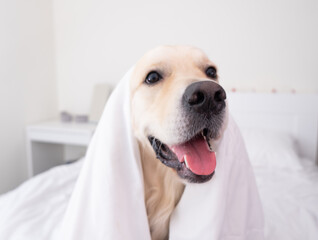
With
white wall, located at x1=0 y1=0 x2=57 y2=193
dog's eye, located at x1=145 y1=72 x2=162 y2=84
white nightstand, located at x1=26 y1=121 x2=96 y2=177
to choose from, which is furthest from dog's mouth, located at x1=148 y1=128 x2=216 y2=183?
white wall, located at x1=0 y1=0 x2=57 y2=193

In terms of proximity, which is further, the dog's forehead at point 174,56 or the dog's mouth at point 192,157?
the dog's forehead at point 174,56

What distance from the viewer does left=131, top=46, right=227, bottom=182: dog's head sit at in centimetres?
65

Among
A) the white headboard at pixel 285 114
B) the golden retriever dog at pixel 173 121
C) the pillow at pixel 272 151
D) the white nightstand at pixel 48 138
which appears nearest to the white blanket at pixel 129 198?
the golden retriever dog at pixel 173 121

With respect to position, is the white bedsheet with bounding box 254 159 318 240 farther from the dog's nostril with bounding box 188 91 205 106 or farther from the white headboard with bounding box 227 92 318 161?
the dog's nostril with bounding box 188 91 205 106

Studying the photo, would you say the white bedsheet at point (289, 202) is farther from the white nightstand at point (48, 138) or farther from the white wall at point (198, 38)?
the white nightstand at point (48, 138)

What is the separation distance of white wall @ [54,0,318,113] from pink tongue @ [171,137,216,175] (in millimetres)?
1729

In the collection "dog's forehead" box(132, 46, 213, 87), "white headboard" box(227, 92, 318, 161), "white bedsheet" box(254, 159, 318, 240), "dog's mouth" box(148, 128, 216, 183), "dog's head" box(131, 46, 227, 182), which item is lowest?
"white bedsheet" box(254, 159, 318, 240)

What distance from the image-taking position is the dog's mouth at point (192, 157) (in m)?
0.70

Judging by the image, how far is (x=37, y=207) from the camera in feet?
3.58

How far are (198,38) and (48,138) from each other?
6.12 feet

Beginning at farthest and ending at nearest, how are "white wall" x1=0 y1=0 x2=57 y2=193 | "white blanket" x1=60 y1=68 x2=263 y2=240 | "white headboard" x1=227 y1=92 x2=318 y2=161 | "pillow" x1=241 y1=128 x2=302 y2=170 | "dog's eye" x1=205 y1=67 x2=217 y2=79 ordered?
"white wall" x1=0 y1=0 x2=57 y2=193 → "white headboard" x1=227 y1=92 x2=318 y2=161 → "pillow" x1=241 y1=128 x2=302 y2=170 → "dog's eye" x1=205 y1=67 x2=217 y2=79 → "white blanket" x1=60 y1=68 x2=263 y2=240

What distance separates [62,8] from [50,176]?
229cm

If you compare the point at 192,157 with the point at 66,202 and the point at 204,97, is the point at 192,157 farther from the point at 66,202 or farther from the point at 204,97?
the point at 66,202

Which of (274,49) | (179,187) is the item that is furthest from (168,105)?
(274,49)
